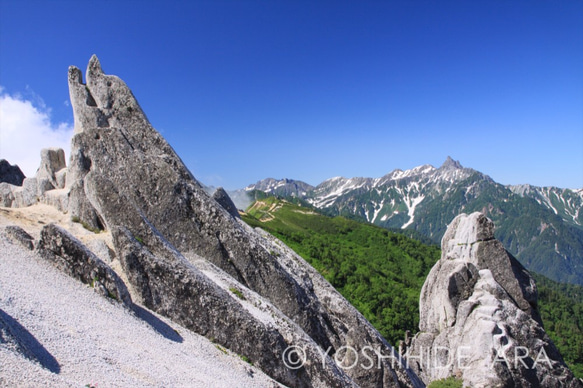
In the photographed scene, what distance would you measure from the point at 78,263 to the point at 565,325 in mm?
174313

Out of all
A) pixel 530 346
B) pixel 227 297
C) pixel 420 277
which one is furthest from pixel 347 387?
pixel 420 277

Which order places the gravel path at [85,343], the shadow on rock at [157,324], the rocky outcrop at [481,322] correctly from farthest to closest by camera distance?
the rocky outcrop at [481,322] → the shadow on rock at [157,324] → the gravel path at [85,343]

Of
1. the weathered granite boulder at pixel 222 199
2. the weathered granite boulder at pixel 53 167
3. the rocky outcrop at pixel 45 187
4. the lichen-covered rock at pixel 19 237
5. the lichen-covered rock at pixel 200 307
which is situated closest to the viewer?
the lichen-covered rock at pixel 19 237

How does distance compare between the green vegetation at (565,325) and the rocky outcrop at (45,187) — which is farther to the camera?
the green vegetation at (565,325)

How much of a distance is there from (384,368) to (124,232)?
17.4 meters

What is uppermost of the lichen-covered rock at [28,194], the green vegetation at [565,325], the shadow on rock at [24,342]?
the green vegetation at [565,325]

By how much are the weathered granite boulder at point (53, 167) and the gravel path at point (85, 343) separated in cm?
1602

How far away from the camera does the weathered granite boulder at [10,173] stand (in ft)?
127

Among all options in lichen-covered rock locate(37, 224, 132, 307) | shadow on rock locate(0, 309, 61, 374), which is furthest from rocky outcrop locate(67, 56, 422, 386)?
shadow on rock locate(0, 309, 61, 374)

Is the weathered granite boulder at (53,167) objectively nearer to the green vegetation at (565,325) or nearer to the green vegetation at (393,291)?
the green vegetation at (393,291)

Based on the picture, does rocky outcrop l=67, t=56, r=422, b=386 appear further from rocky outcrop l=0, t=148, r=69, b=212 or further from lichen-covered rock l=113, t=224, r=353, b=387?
rocky outcrop l=0, t=148, r=69, b=212

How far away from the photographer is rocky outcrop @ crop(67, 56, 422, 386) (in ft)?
55.6

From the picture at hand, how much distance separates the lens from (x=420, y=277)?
155000 millimetres

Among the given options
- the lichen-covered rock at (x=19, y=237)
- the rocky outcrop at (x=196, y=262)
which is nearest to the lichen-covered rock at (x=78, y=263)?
the lichen-covered rock at (x=19, y=237)
